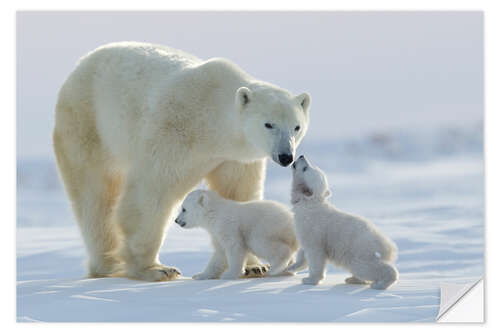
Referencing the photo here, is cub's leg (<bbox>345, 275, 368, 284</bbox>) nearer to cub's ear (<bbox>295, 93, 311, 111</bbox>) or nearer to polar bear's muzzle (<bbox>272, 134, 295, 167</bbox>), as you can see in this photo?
polar bear's muzzle (<bbox>272, 134, 295, 167</bbox>)

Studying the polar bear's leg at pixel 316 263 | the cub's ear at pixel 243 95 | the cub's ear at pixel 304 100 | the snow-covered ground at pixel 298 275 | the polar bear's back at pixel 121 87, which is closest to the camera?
the snow-covered ground at pixel 298 275

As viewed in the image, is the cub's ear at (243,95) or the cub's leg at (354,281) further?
the cub's ear at (243,95)

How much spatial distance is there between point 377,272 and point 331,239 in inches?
11.8

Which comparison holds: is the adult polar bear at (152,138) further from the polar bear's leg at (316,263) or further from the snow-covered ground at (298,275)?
the polar bear's leg at (316,263)

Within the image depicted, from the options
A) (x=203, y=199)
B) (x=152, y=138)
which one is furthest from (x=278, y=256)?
(x=152, y=138)

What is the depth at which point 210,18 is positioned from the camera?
5039 mm

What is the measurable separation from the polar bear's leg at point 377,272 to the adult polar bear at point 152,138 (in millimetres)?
698

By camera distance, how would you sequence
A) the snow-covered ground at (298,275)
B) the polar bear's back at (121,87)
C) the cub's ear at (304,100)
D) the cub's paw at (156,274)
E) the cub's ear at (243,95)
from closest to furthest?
the snow-covered ground at (298,275) → the cub's ear at (243,95) → the cub's ear at (304,100) → the cub's paw at (156,274) → the polar bear's back at (121,87)

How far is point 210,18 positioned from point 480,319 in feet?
8.28

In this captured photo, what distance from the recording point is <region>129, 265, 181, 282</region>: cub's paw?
484 centimetres

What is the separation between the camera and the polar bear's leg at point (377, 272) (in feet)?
13.2

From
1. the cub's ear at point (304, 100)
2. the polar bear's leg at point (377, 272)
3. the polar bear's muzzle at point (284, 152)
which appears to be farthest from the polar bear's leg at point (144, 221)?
the polar bear's leg at point (377, 272)

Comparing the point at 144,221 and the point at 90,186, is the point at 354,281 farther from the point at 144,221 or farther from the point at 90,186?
the point at 90,186
